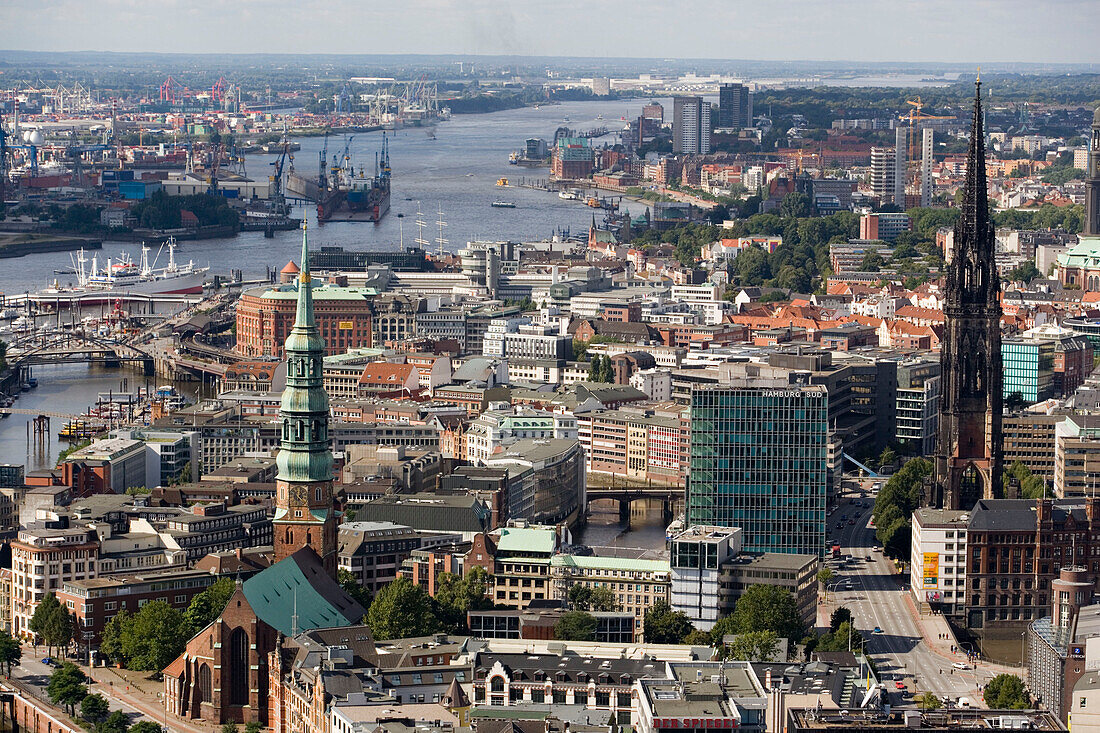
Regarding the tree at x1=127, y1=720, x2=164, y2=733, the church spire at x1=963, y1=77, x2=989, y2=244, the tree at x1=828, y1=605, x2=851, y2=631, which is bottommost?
the tree at x1=828, y1=605, x2=851, y2=631

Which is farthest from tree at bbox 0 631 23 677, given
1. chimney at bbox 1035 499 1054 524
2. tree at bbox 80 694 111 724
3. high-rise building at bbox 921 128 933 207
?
high-rise building at bbox 921 128 933 207

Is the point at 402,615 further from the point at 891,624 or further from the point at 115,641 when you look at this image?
the point at 891,624

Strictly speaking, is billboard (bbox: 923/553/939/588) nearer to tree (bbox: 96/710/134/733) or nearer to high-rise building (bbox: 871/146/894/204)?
tree (bbox: 96/710/134/733)

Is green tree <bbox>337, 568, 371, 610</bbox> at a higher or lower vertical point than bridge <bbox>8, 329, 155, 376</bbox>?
higher

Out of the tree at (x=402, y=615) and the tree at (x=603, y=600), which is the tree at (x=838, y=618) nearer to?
the tree at (x=603, y=600)

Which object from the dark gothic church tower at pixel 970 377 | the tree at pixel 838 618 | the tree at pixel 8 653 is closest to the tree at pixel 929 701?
the tree at pixel 838 618

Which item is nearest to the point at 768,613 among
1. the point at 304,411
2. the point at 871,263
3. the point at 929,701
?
the point at 929,701
